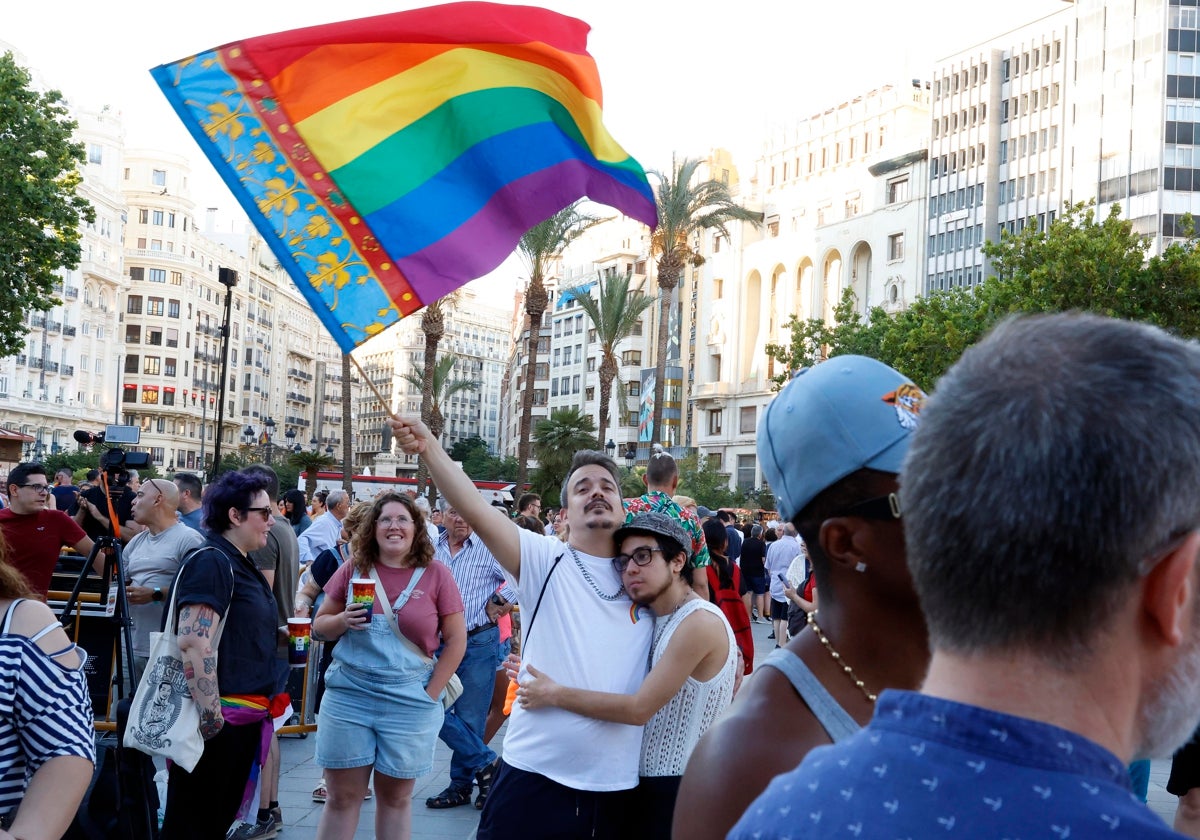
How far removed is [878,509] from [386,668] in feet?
15.6

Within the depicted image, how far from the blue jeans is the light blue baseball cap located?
22.5 feet

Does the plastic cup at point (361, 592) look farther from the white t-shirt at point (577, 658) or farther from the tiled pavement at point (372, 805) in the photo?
the tiled pavement at point (372, 805)

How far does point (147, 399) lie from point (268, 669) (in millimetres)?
111288

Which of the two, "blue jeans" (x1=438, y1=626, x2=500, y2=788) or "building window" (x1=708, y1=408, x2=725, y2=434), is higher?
"building window" (x1=708, y1=408, x2=725, y2=434)

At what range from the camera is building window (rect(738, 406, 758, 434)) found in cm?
8464

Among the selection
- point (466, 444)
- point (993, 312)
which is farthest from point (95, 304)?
point (993, 312)

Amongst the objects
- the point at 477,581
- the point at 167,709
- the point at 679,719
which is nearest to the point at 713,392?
the point at 477,581

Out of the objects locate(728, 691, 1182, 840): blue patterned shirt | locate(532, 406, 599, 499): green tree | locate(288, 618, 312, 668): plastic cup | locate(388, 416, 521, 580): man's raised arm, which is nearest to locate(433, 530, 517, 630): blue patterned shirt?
locate(288, 618, 312, 668): plastic cup

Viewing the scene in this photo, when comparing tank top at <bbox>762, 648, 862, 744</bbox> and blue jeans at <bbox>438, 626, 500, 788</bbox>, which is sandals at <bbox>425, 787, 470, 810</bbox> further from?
tank top at <bbox>762, 648, 862, 744</bbox>

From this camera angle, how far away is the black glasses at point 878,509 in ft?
5.53

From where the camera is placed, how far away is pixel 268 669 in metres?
5.99

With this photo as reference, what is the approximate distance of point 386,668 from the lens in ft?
20.0

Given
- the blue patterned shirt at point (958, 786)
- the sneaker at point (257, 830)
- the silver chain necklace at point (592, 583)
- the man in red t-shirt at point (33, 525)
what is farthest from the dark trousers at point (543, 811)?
the man in red t-shirt at point (33, 525)

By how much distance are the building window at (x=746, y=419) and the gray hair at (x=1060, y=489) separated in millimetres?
83392
